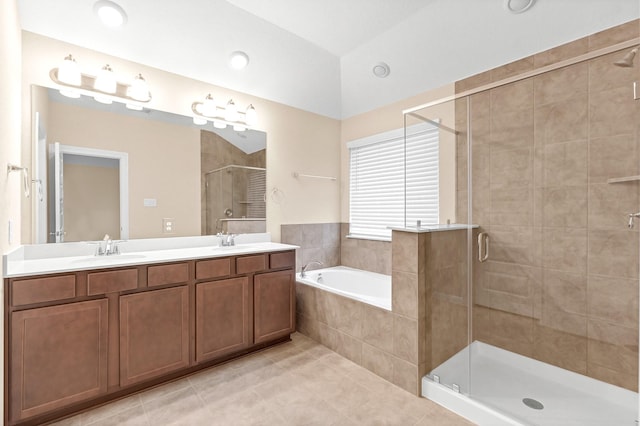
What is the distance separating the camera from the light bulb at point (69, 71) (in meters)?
2.10

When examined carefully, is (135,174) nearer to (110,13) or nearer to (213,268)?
(213,268)

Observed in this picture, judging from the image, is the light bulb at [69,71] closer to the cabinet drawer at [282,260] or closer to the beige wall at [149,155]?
the beige wall at [149,155]

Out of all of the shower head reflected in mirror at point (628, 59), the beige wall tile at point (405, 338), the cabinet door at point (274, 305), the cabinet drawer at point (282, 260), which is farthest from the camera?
the cabinet drawer at point (282, 260)

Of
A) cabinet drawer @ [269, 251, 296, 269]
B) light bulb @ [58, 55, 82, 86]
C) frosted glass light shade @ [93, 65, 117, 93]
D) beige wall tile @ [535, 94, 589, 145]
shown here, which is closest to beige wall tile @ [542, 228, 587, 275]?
beige wall tile @ [535, 94, 589, 145]

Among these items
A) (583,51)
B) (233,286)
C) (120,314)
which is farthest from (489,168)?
(120,314)

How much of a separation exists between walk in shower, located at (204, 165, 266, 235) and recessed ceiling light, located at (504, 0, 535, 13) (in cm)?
251

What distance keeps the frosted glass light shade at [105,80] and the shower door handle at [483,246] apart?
315cm

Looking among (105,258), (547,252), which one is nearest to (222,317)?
(105,258)

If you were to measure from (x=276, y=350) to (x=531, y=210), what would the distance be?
2.40 meters

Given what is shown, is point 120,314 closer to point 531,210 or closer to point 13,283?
point 13,283

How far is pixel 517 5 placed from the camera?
2.12 m

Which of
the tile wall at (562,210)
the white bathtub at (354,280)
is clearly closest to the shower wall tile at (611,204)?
the tile wall at (562,210)

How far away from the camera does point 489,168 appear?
2.34 metres

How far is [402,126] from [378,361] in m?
2.39
